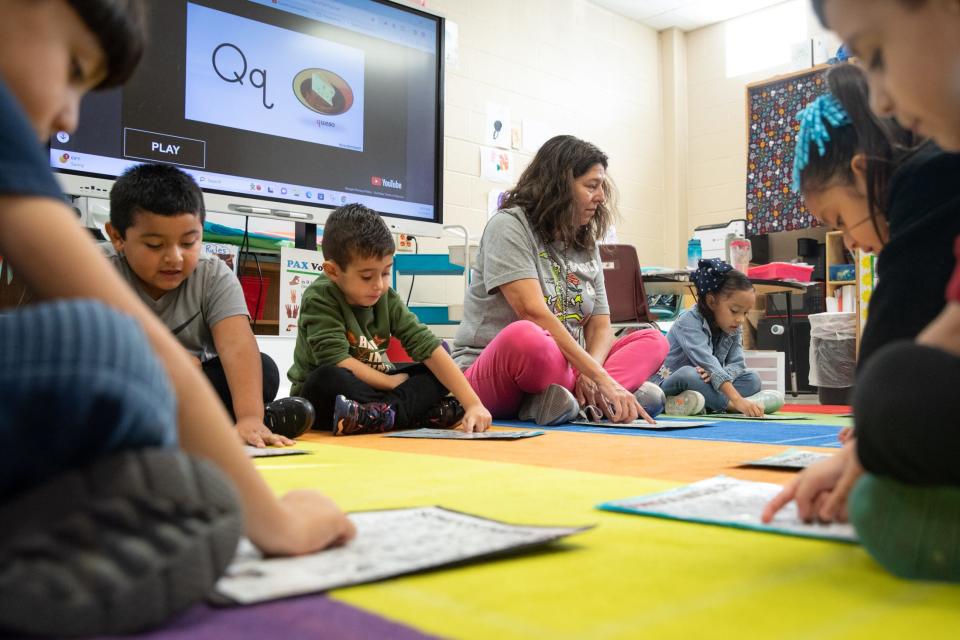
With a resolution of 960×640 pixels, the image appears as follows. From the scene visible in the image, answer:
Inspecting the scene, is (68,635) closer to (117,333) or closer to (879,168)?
(117,333)

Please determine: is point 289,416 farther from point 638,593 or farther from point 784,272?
point 784,272

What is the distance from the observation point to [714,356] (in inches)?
115

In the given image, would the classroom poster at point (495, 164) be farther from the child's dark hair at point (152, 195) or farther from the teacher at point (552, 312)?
the child's dark hair at point (152, 195)

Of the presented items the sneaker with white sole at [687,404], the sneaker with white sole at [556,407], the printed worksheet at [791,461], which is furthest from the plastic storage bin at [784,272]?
the printed worksheet at [791,461]

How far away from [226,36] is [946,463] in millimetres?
2577

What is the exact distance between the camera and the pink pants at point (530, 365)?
215 centimetres

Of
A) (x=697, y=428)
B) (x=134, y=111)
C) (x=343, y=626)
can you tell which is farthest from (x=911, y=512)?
(x=134, y=111)

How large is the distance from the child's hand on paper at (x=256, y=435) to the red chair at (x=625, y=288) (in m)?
2.00

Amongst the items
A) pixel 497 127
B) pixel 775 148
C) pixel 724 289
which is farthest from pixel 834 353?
pixel 497 127

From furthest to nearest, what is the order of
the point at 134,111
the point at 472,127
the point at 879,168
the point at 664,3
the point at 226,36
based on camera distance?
the point at 664,3 < the point at 472,127 < the point at 226,36 < the point at 134,111 < the point at 879,168

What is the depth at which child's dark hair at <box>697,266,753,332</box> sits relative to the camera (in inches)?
111

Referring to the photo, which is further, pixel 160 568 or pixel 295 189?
pixel 295 189

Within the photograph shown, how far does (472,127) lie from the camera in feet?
14.1

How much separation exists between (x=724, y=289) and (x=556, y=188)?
853 mm
